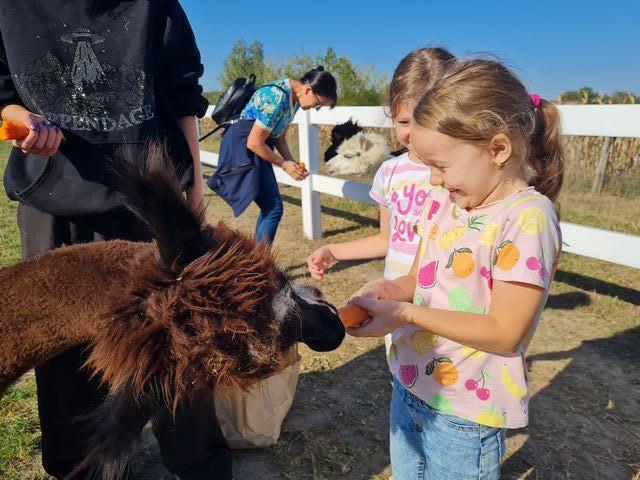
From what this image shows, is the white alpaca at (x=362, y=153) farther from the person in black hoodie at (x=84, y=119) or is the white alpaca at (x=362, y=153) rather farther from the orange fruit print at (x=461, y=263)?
the orange fruit print at (x=461, y=263)

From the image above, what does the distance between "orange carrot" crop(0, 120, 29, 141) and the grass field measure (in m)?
0.86

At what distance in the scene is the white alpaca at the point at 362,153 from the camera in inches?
205

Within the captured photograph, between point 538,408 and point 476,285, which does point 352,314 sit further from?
point 538,408

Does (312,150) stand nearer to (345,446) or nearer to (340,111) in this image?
(340,111)

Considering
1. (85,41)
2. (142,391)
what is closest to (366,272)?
(85,41)

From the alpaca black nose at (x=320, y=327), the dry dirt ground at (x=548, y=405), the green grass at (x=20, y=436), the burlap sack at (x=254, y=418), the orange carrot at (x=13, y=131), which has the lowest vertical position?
the dry dirt ground at (x=548, y=405)

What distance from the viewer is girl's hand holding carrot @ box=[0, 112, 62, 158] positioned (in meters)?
1.33

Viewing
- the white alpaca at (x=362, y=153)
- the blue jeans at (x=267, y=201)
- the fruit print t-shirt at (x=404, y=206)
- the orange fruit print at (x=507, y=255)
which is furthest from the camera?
the white alpaca at (x=362, y=153)

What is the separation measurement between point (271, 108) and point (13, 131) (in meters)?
2.99

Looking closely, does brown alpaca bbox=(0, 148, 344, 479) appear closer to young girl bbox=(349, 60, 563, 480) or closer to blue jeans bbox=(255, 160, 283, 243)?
young girl bbox=(349, 60, 563, 480)

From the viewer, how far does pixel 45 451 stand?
197cm

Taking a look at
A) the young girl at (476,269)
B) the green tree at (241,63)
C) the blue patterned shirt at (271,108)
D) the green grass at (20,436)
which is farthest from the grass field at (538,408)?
the green tree at (241,63)

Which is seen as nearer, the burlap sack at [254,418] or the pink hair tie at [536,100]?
the pink hair tie at [536,100]

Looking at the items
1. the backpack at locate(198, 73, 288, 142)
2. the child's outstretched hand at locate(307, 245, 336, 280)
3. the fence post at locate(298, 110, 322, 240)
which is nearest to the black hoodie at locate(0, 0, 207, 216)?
the child's outstretched hand at locate(307, 245, 336, 280)
